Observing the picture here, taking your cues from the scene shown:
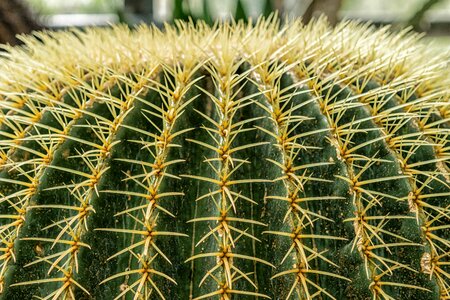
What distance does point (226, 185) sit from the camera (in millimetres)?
889

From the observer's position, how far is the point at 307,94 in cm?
100

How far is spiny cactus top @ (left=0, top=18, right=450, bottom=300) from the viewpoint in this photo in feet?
2.88

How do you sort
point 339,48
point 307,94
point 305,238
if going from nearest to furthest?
point 305,238
point 307,94
point 339,48

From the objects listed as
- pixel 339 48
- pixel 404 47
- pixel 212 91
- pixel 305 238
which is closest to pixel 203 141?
pixel 212 91

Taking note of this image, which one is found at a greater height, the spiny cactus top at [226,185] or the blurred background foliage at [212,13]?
the blurred background foliage at [212,13]

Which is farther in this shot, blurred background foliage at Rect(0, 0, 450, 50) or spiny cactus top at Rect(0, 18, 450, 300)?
blurred background foliage at Rect(0, 0, 450, 50)

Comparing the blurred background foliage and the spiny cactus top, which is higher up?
the blurred background foliage

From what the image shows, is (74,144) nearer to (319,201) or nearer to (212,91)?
(212,91)

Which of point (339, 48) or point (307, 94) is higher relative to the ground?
point (339, 48)

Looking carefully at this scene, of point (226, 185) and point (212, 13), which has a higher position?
point (212, 13)

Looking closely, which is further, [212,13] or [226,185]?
[212,13]

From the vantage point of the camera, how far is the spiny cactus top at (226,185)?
878mm

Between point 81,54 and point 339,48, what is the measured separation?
48 centimetres

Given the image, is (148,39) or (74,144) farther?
(148,39)
